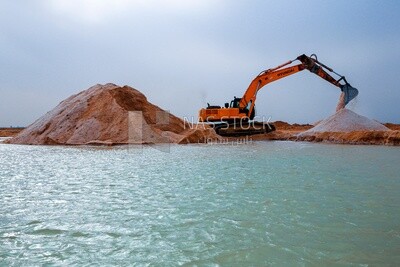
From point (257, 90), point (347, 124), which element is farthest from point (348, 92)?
point (257, 90)

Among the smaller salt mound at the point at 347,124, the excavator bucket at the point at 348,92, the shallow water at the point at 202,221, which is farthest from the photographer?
the excavator bucket at the point at 348,92

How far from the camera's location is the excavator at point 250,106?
18.6 m

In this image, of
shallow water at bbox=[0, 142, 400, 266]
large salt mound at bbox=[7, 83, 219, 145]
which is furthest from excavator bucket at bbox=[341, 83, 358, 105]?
shallow water at bbox=[0, 142, 400, 266]

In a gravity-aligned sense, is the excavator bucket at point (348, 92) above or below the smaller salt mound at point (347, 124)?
above

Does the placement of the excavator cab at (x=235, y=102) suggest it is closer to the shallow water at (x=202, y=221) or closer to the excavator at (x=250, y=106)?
the excavator at (x=250, y=106)

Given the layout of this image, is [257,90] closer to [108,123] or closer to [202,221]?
[108,123]

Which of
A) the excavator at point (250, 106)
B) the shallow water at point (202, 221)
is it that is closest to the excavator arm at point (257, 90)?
the excavator at point (250, 106)

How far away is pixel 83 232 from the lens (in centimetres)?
310

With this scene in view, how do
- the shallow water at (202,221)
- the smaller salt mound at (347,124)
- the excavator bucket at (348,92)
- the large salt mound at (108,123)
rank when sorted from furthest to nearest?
the excavator bucket at (348,92)
the smaller salt mound at (347,124)
the large salt mound at (108,123)
the shallow water at (202,221)

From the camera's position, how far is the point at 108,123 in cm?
1936

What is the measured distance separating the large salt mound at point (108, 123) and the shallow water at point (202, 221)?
12327mm

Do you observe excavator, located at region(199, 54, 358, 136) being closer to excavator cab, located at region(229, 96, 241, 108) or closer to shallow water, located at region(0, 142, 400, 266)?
excavator cab, located at region(229, 96, 241, 108)

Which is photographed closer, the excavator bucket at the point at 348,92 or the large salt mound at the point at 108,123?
the large salt mound at the point at 108,123

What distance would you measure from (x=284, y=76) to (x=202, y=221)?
1736 centimetres
